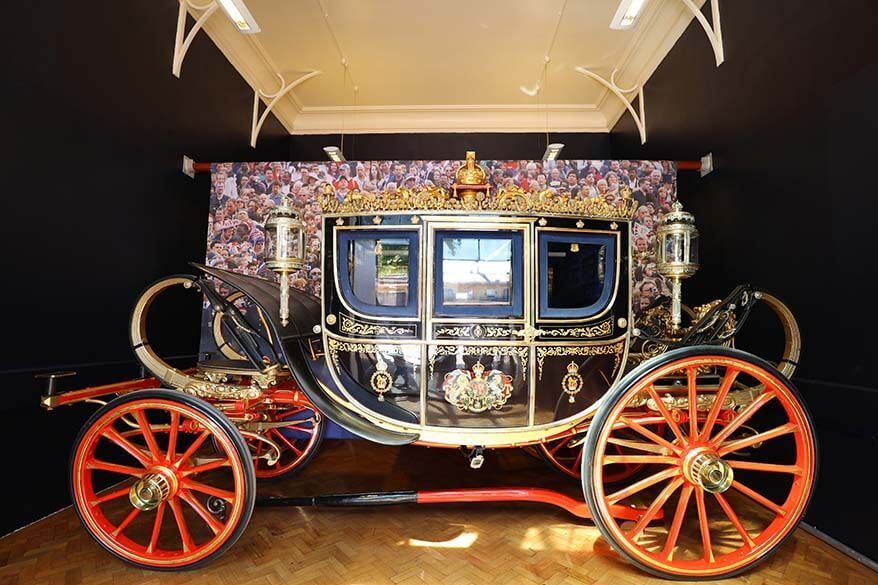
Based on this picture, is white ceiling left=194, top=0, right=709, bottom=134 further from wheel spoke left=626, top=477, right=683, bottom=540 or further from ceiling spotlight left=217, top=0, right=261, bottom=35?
wheel spoke left=626, top=477, right=683, bottom=540

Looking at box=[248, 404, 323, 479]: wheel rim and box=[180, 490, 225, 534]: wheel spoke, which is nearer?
box=[180, 490, 225, 534]: wheel spoke

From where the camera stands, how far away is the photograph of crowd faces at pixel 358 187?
322 cm

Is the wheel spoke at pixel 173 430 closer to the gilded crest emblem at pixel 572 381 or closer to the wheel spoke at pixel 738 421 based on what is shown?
the gilded crest emblem at pixel 572 381

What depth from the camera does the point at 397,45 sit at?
143 inches

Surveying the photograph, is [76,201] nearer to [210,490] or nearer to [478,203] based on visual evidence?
[210,490]

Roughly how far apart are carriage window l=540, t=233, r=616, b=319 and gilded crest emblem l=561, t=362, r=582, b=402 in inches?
9.4

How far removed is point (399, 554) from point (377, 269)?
4.17ft

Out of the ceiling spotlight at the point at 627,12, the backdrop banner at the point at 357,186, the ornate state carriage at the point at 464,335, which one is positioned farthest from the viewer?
the backdrop banner at the point at 357,186

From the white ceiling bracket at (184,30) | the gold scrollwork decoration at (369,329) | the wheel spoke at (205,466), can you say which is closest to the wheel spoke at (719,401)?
the gold scrollwork decoration at (369,329)

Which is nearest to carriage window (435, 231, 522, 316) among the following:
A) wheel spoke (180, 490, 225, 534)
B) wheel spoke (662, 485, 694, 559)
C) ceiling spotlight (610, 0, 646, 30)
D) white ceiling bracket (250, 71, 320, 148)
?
wheel spoke (662, 485, 694, 559)

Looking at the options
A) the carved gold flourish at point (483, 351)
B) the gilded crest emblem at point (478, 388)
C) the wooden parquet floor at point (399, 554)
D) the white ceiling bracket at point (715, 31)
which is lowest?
the wooden parquet floor at point (399, 554)

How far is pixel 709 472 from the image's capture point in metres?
1.60

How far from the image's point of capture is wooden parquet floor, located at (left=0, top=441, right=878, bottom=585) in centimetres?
164

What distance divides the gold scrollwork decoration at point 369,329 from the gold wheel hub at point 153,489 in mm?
917
